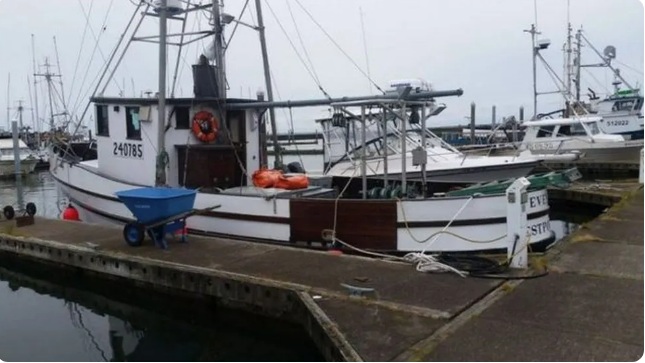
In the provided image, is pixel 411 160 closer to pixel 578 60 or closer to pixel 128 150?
pixel 128 150

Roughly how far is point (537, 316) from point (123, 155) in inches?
357

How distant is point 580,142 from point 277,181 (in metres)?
18.8

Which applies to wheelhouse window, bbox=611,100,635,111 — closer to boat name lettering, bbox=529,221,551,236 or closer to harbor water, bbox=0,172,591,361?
boat name lettering, bbox=529,221,551,236

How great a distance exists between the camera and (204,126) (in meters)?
10.4

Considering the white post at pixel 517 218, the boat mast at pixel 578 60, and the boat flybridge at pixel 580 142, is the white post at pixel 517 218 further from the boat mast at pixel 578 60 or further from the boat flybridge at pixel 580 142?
the boat mast at pixel 578 60

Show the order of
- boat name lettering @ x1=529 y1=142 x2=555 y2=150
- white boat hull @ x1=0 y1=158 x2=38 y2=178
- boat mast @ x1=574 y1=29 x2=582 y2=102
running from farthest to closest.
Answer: white boat hull @ x1=0 y1=158 x2=38 y2=178, boat mast @ x1=574 y1=29 x2=582 y2=102, boat name lettering @ x1=529 y1=142 x2=555 y2=150

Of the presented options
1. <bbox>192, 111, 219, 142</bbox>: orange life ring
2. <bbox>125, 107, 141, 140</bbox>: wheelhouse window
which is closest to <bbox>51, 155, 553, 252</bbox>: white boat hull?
<bbox>192, 111, 219, 142</bbox>: orange life ring

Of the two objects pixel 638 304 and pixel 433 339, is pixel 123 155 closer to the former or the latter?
pixel 433 339

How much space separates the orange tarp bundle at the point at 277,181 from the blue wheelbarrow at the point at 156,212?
1.39 metres

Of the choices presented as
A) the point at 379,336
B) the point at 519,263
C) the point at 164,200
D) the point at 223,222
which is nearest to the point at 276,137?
the point at 223,222

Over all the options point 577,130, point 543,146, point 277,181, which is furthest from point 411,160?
point 577,130

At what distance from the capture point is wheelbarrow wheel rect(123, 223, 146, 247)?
8284mm

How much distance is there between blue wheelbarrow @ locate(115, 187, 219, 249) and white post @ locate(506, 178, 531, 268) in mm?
4702

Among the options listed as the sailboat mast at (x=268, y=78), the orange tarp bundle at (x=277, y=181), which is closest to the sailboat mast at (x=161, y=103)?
the orange tarp bundle at (x=277, y=181)
